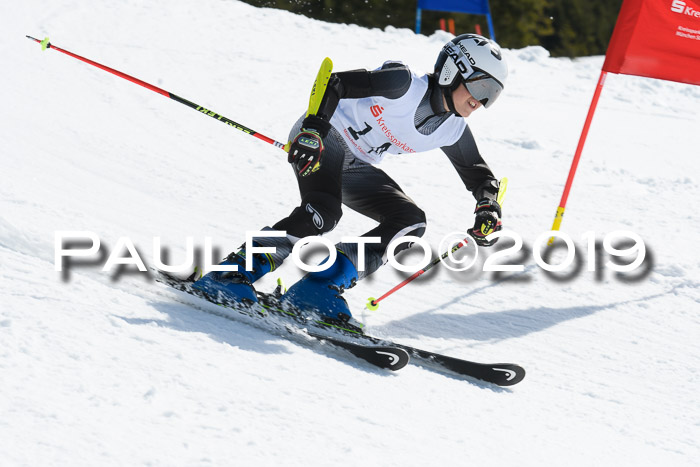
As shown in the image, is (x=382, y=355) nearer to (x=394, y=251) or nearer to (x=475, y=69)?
(x=394, y=251)

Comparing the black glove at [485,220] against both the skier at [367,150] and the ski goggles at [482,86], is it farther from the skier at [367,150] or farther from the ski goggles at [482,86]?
the ski goggles at [482,86]

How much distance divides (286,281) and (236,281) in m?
1.16

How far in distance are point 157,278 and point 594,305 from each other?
2.84 metres

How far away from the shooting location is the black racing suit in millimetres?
3486

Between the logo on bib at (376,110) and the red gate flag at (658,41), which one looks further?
the red gate flag at (658,41)

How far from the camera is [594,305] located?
478 cm

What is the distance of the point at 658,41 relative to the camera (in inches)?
225

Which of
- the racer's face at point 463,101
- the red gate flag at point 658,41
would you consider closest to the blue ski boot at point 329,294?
the racer's face at point 463,101

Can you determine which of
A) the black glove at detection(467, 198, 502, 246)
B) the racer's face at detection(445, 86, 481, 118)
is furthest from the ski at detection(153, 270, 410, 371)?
the racer's face at detection(445, 86, 481, 118)

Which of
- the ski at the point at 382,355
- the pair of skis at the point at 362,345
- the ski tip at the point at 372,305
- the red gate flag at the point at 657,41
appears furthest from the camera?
the red gate flag at the point at 657,41

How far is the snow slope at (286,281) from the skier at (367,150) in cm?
41

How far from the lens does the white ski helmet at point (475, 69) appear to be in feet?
11.5

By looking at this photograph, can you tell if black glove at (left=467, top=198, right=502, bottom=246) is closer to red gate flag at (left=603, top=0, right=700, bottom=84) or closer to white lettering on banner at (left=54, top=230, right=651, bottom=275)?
white lettering on banner at (left=54, top=230, right=651, bottom=275)

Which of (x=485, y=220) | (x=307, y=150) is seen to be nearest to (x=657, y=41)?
(x=485, y=220)
